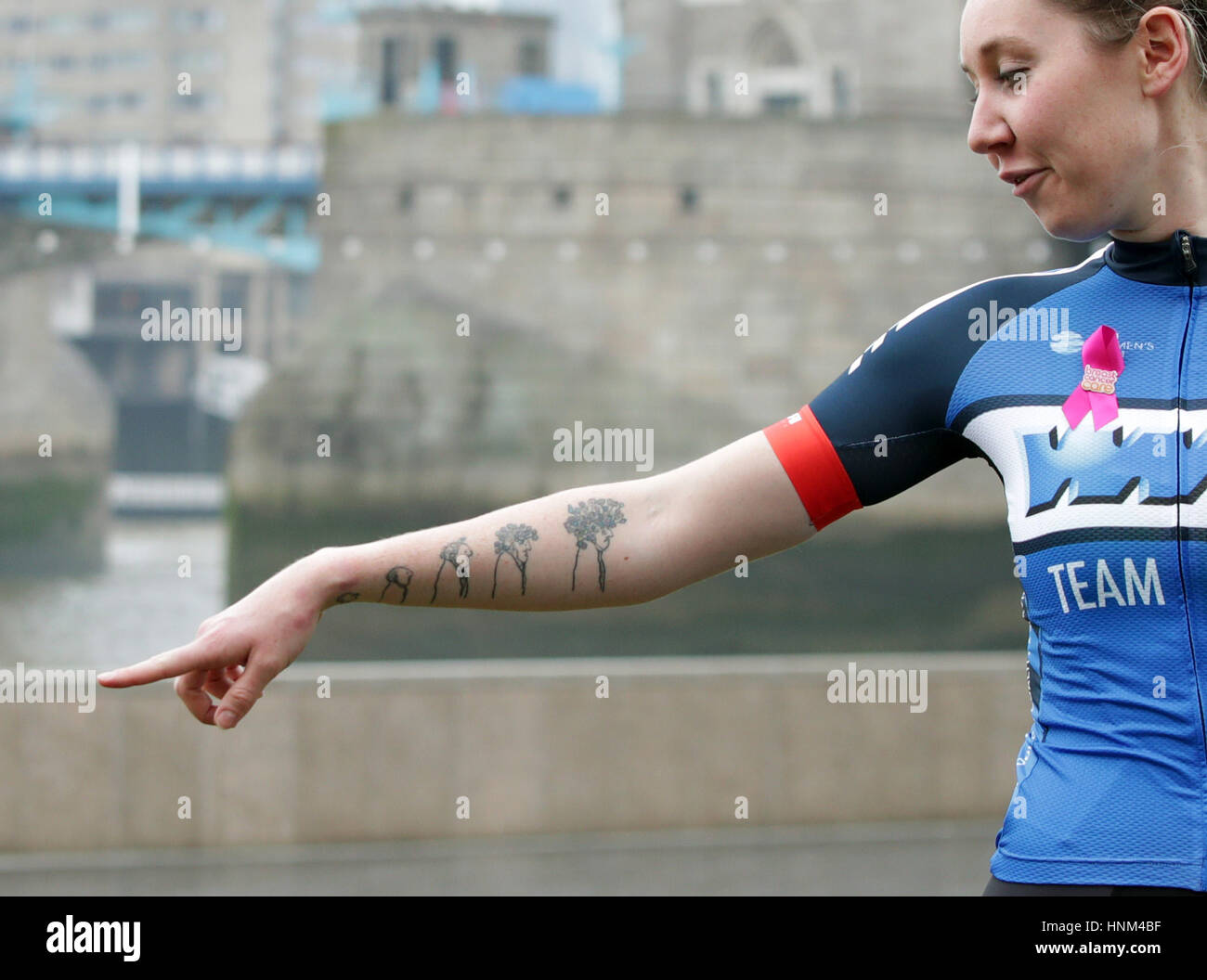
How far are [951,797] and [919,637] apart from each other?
380 inches

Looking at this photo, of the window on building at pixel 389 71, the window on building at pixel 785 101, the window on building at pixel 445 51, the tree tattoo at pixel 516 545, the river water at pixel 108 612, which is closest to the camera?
the tree tattoo at pixel 516 545

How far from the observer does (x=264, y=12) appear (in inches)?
2488

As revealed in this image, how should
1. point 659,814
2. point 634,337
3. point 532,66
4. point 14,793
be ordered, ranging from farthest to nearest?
point 532,66 → point 634,337 → point 659,814 → point 14,793

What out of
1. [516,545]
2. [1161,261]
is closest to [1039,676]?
[1161,261]

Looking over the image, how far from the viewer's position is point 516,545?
61.7 inches

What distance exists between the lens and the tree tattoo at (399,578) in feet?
4.98

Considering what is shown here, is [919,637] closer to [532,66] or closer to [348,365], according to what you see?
[348,365]

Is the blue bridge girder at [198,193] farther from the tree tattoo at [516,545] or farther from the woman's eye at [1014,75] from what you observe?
the woman's eye at [1014,75]

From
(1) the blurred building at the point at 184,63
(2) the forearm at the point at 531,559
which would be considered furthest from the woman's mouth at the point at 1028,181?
(1) the blurred building at the point at 184,63

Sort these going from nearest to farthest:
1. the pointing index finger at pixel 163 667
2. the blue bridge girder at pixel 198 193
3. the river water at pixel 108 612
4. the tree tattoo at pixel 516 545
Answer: the pointing index finger at pixel 163 667
the tree tattoo at pixel 516 545
the river water at pixel 108 612
the blue bridge girder at pixel 198 193

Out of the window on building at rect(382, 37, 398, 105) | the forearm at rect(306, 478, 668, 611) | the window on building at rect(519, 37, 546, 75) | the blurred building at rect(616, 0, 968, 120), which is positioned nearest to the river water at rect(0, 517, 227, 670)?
the blurred building at rect(616, 0, 968, 120)

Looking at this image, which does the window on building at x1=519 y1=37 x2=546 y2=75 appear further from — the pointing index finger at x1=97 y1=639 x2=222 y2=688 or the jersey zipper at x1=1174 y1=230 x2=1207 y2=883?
the pointing index finger at x1=97 y1=639 x2=222 y2=688

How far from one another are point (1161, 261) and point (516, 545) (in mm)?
717

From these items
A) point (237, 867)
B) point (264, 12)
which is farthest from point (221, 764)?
point (264, 12)
